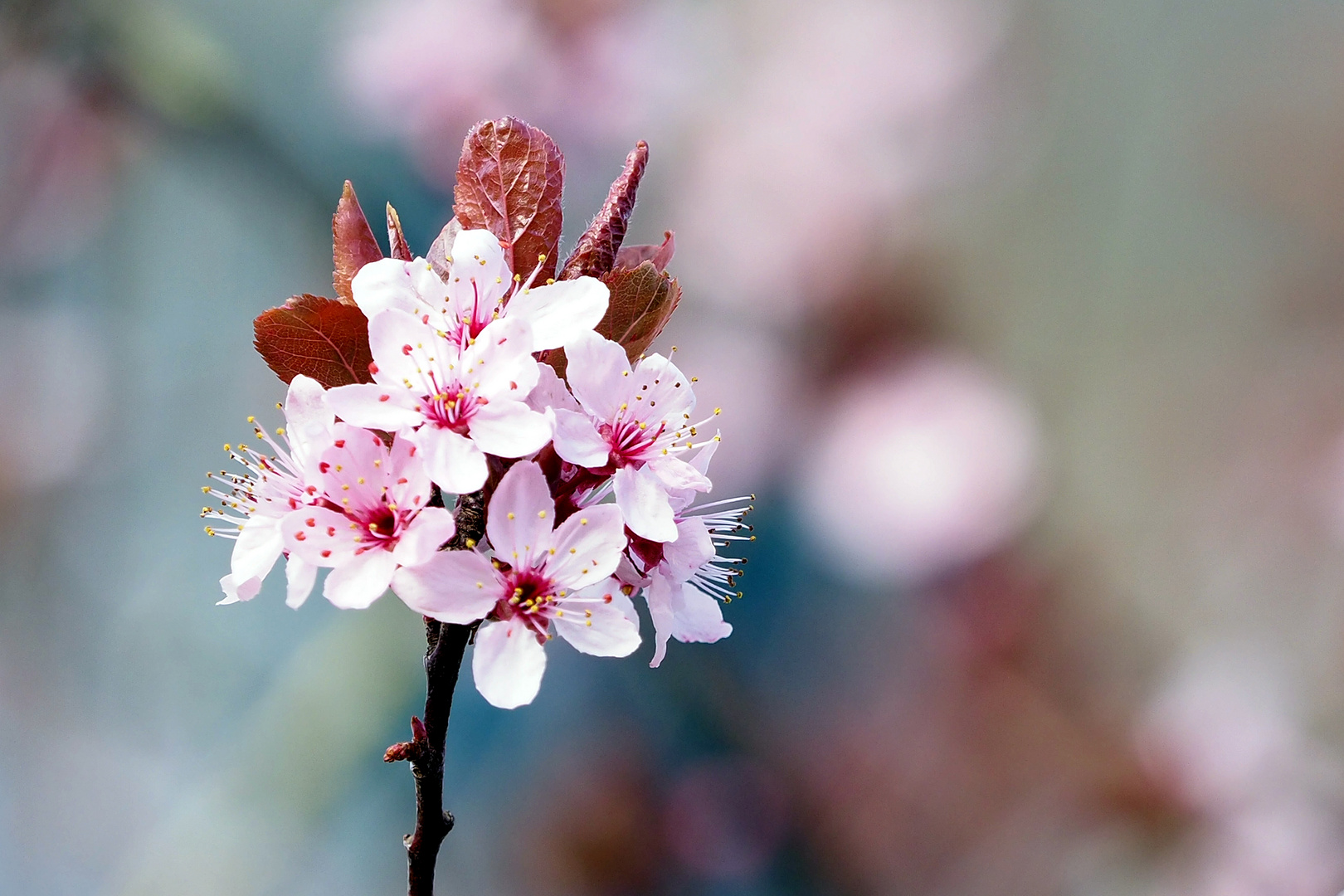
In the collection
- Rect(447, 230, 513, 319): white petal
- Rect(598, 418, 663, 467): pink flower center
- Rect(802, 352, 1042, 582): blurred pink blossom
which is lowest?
Rect(598, 418, 663, 467): pink flower center

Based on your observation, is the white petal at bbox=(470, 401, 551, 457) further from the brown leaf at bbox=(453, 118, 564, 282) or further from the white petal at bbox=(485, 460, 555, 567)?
the brown leaf at bbox=(453, 118, 564, 282)

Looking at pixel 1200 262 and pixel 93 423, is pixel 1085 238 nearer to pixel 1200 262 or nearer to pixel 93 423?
pixel 1200 262

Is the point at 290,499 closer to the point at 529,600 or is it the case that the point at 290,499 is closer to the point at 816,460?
the point at 529,600

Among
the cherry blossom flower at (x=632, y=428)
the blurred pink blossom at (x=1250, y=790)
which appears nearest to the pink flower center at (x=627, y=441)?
the cherry blossom flower at (x=632, y=428)

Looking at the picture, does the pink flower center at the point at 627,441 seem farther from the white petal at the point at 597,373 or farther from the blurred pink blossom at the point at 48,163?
the blurred pink blossom at the point at 48,163

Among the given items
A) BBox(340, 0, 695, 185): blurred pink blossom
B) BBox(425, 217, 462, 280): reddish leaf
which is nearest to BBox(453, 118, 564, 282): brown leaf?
BBox(425, 217, 462, 280): reddish leaf

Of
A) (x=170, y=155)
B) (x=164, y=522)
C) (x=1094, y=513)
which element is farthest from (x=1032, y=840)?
(x=170, y=155)
